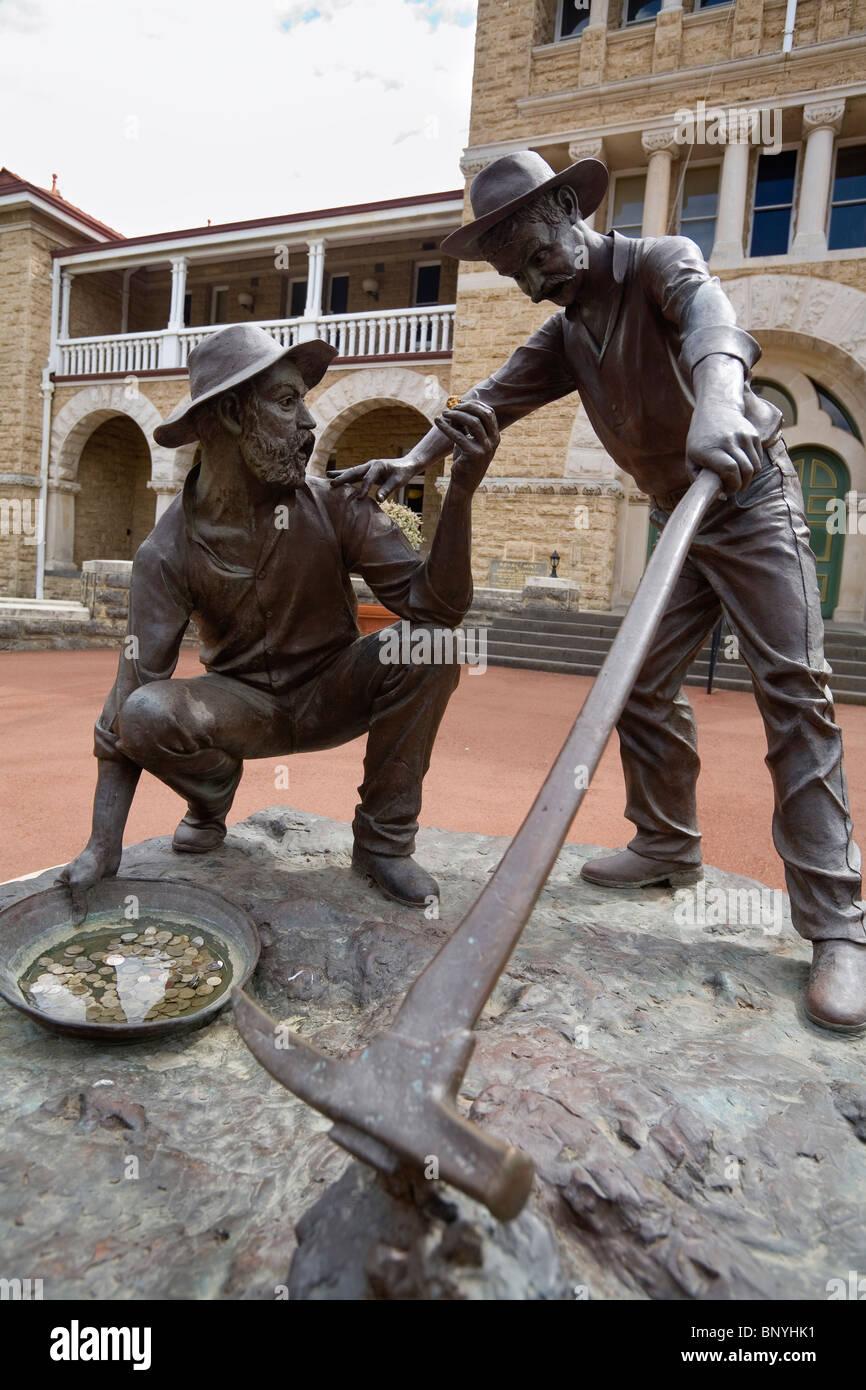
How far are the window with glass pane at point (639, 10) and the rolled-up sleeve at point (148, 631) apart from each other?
570 inches

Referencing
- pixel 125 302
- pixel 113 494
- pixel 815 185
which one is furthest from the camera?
pixel 113 494

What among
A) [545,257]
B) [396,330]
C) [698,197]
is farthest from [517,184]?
[396,330]

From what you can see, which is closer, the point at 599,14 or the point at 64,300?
the point at 599,14

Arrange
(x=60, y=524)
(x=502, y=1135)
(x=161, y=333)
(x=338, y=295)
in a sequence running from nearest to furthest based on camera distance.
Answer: (x=502, y=1135)
(x=161, y=333)
(x=60, y=524)
(x=338, y=295)

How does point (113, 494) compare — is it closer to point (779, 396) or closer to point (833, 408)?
point (779, 396)

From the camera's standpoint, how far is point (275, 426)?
2238 millimetres

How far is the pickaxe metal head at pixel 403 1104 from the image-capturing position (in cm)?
92

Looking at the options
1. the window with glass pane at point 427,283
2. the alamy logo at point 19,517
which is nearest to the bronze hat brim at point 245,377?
the window with glass pane at point 427,283

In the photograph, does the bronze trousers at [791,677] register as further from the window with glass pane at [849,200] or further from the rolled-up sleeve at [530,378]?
the window with glass pane at [849,200]

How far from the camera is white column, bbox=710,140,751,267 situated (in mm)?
11734

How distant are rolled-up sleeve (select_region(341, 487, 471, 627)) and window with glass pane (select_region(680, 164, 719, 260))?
40.3 feet

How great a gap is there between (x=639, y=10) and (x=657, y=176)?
2.81m

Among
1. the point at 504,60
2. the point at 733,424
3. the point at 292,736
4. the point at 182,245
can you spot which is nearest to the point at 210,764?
the point at 292,736

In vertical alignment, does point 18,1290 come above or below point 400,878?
below
